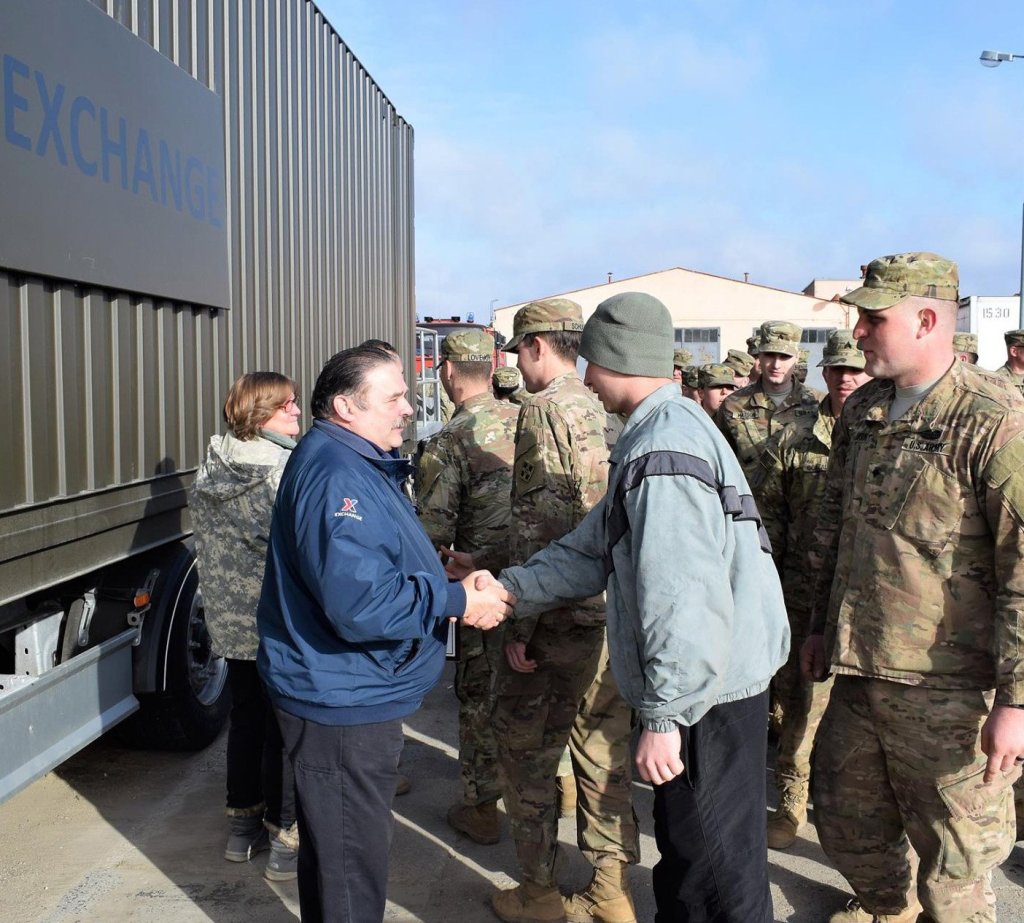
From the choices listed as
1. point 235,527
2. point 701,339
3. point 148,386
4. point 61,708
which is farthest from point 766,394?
point 701,339

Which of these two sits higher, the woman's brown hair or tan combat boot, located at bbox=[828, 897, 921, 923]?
the woman's brown hair

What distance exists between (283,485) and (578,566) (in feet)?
2.68

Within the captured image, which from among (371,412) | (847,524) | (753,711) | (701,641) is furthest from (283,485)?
(847,524)

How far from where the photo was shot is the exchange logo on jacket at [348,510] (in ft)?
7.07

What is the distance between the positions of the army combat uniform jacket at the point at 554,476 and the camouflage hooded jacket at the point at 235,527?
2.91ft

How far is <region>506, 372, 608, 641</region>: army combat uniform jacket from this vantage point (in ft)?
9.45

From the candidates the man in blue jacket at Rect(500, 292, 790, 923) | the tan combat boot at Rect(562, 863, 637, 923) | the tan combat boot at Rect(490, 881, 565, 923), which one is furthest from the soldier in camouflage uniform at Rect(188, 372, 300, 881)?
the man in blue jacket at Rect(500, 292, 790, 923)

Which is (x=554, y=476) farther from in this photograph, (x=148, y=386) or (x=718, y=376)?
(x=718, y=376)

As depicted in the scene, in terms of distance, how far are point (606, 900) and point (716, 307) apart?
36.9 metres

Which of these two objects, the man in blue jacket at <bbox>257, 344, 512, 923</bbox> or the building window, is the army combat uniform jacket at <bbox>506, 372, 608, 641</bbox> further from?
the building window

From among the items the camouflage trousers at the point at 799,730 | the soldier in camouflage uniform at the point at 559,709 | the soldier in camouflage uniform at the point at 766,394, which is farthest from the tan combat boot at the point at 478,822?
the soldier in camouflage uniform at the point at 766,394

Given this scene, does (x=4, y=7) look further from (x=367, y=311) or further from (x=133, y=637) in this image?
(x=367, y=311)

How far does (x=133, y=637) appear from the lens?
3.61 metres

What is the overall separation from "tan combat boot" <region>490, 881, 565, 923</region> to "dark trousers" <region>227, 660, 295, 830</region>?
2.76 feet
